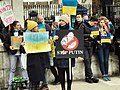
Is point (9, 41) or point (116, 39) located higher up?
point (9, 41)

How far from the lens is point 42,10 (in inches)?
669

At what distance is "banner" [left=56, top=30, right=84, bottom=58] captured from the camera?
746cm

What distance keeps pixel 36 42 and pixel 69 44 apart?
72 cm

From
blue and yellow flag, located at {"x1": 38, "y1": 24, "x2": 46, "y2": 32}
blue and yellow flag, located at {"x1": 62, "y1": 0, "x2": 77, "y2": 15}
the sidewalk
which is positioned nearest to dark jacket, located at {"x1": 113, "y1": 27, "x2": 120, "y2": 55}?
the sidewalk

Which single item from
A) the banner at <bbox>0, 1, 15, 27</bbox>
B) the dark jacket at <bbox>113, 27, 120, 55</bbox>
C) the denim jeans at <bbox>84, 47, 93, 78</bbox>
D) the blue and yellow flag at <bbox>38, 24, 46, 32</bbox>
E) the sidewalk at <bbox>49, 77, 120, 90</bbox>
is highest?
the banner at <bbox>0, 1, 15, 27</bbox>

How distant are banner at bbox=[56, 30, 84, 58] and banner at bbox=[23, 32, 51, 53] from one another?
39cm

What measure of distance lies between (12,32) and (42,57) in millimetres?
1352

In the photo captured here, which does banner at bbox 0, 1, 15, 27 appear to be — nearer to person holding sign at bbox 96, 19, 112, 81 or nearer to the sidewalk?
the sidewalk

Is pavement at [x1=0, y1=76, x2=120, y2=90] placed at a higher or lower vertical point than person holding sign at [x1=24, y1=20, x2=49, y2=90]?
lower

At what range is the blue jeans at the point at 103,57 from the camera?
32.7 ft

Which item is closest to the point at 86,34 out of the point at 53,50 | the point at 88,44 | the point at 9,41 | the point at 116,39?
the point at 88,44

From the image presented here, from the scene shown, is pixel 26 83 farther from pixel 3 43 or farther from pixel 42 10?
pixel 42 10

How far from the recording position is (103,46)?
32.6ft

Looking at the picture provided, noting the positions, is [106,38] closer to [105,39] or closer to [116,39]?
[105,39]
